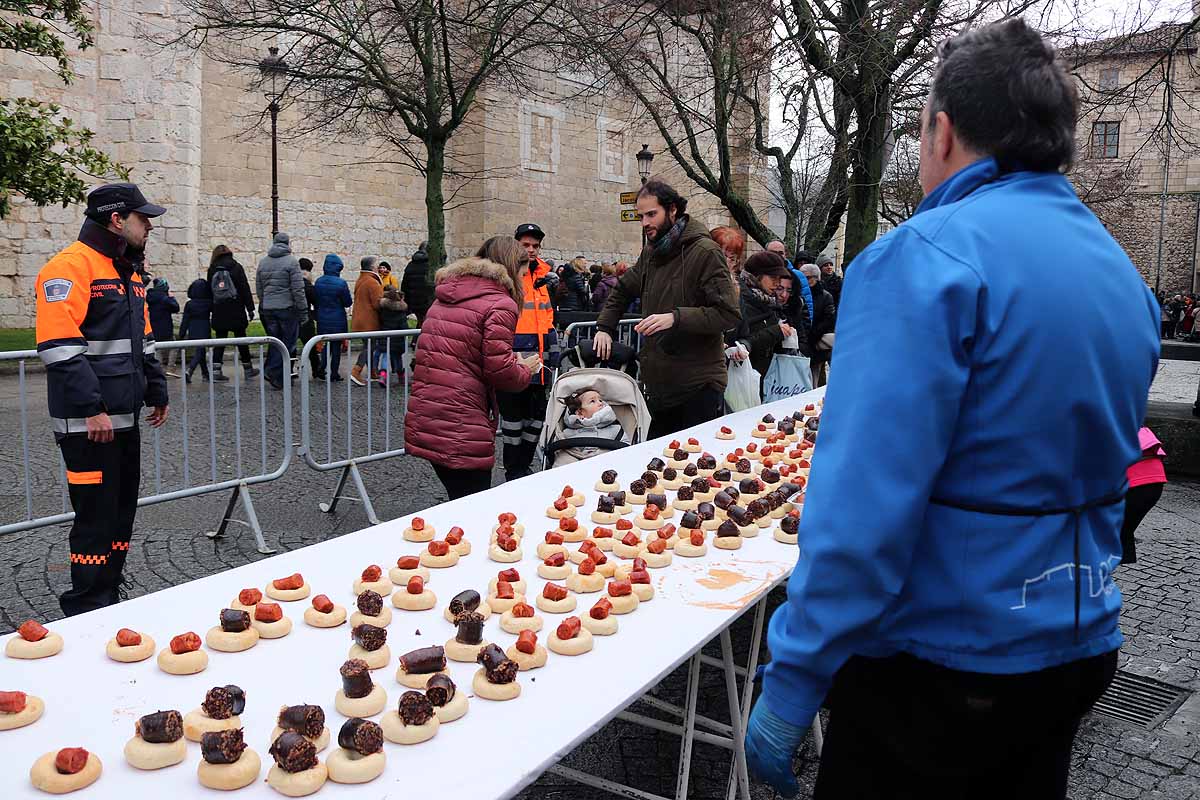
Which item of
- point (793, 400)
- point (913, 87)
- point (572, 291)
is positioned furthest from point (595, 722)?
point (572, 291)

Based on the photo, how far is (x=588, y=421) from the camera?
490 centimetres

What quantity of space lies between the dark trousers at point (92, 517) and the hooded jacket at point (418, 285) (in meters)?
10.9

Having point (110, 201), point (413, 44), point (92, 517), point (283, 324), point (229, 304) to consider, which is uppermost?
point (413, 44)

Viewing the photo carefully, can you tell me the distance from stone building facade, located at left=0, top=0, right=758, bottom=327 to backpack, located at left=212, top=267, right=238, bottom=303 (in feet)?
22.0

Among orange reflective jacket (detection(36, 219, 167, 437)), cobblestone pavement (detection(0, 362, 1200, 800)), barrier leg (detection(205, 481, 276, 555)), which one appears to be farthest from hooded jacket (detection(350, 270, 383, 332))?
orange reflective jacket (detection(36, 219, 167, 437))

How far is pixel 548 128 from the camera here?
1141 inches

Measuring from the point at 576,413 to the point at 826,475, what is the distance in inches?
140

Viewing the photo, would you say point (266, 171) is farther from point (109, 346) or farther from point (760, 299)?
point (109, 346)

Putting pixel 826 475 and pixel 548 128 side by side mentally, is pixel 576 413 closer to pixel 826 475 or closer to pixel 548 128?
pixel 826 475

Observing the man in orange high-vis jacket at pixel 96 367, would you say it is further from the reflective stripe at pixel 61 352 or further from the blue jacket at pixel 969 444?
the blue jacket at pixel 969 444

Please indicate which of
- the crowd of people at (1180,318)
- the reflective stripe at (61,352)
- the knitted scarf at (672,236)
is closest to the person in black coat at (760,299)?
the knitted scarf at (672,236)

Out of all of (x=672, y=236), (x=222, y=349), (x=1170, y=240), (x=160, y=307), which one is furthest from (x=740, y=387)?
(x=1170, y=240)

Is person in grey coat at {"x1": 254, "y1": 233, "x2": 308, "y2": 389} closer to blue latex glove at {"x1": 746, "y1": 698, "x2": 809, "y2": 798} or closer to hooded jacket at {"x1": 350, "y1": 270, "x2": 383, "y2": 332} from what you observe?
hooded jacket at {"x1": 350, "y1": 270, "x2": 383, "y2": 332}

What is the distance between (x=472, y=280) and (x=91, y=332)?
179 centimetres
